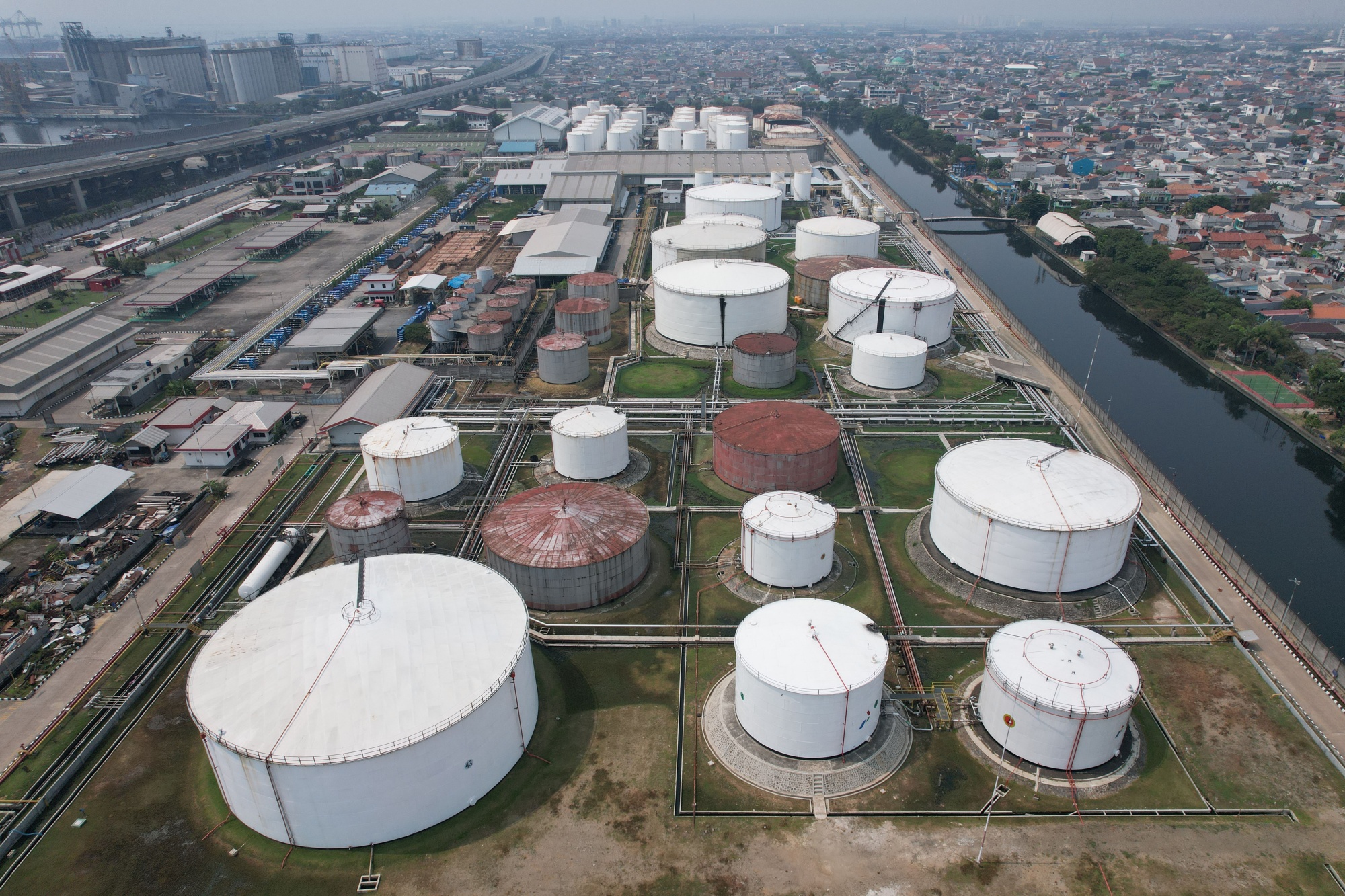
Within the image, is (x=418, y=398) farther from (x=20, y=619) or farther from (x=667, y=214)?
(x=667, y=214)

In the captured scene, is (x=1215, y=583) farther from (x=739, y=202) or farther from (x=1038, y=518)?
(x=739, y=202)

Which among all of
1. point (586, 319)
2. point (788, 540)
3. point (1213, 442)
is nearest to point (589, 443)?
point (788, 540)

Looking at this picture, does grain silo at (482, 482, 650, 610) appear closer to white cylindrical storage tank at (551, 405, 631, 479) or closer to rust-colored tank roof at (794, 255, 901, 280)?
white cylindrical storage tank at (551, 405, 631, 479)

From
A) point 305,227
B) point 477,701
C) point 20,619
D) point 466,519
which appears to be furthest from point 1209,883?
point 305,227

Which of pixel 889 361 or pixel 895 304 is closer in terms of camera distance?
pixel 889 361

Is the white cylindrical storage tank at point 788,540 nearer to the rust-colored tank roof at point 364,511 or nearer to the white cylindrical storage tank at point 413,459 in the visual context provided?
the rust-colored tank roof at point 364,511

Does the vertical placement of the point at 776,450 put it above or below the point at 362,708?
below
